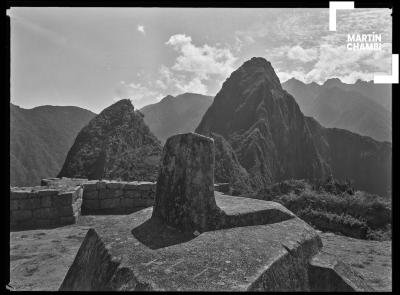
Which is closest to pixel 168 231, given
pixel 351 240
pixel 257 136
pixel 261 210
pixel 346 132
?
pixel 261 210

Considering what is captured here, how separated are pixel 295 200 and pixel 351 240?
2.89 m

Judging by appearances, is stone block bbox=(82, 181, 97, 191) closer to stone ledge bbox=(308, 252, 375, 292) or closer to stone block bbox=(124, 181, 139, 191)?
stone block bbox=(124, 181, 139, 191)

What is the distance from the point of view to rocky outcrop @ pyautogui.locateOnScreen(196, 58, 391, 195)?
232 ft

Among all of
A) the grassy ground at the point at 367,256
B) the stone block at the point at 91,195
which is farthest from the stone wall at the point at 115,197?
the grassy ground at the point at 367,256

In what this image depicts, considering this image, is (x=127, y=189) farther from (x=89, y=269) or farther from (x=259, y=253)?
(x=259, y=253)

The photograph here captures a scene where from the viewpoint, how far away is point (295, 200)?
11.1m

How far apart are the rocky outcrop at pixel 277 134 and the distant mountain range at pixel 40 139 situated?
1155 inches

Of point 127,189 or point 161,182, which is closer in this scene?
point 161,182

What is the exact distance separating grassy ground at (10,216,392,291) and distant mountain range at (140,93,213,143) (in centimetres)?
8348

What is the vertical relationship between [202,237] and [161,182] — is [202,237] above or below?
below

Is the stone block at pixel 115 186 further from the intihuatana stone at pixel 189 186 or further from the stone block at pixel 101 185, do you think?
the intihuatana stone at pixel 189 186

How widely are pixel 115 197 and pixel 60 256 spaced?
4719 mm

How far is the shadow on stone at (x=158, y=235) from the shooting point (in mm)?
3594

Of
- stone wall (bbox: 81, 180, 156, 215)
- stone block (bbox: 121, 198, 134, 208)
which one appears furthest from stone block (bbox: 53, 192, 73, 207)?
stone block (bbox: 121, 198, 134, 208)
